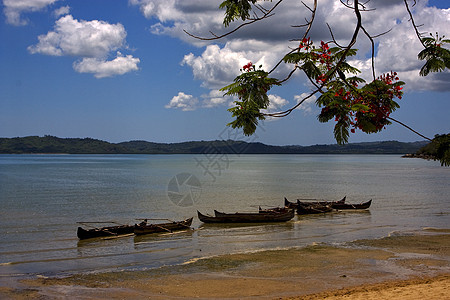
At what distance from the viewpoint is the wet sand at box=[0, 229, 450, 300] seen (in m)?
Answer: 14.6

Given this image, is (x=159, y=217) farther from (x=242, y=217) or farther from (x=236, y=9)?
(x=236, y=9)

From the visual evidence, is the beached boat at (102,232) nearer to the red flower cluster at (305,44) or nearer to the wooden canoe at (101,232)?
the wooden canoe at (101,232)

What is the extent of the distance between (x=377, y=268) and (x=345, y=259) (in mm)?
1978

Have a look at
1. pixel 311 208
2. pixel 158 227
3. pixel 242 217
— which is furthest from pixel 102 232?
pixel 311 208

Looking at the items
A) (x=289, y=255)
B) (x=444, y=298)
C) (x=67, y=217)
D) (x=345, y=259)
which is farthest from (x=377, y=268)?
(x=67, y=217)

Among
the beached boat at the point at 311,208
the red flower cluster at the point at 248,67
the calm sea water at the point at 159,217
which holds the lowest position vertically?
the calm sea water at the point at 159,217

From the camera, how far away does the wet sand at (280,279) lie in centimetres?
1460

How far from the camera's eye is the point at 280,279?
1677 cm

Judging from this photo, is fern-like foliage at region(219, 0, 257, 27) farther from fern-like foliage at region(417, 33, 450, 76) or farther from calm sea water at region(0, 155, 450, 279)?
calm sea water at region(0, 155, 450, 279)

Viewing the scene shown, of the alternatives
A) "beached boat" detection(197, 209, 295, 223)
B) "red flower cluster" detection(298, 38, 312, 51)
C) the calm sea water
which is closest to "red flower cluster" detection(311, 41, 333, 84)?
"red flower cluster" detection(298, 38, 312, 51)

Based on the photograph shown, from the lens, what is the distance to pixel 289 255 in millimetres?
21141

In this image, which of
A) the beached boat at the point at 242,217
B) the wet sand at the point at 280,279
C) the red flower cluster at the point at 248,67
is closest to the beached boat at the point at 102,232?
the beached boat at the point at 242,217

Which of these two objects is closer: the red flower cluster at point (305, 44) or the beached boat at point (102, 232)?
the red flower cluster at point (305, 44)

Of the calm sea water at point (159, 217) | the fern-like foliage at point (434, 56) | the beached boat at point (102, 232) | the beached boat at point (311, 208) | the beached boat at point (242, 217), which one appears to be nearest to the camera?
the fern-like foliage at point (434, 56)
